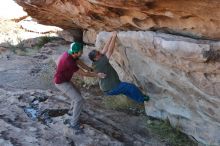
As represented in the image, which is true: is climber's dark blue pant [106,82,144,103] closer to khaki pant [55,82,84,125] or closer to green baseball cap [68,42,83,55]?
khaki pant [55,82,84,125]

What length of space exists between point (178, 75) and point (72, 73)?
5.67ft

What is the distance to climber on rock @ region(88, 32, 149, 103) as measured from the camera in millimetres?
7184

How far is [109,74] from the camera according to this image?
7.36 m

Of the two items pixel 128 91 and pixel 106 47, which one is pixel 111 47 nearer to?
pixel 106 47

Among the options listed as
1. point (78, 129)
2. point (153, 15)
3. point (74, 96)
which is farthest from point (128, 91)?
point (153, 15)

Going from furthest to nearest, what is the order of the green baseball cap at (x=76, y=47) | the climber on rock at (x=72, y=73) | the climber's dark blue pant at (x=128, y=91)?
the climber's dark blue pant at (x=128, y=91) < the climber on rock at (x=72, y=73) < the green baseball cap at (x=76, y=47)

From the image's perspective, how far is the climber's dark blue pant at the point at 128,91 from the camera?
743cm

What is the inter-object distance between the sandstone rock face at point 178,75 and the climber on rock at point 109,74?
168mm

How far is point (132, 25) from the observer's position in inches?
271

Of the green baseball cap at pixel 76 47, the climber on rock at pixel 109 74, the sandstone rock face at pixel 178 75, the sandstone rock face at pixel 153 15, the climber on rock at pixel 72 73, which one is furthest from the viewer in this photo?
the climber on rock at pixel 109 74

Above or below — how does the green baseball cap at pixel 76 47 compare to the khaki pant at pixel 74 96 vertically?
above

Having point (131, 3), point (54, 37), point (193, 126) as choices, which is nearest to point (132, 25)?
point (131, 3)

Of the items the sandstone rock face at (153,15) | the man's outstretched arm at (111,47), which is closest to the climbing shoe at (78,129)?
the man's outstretched arm at (111,47)

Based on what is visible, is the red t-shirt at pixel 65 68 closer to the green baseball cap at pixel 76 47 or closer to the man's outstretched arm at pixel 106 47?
the green baseball cap at pixel 76 47
